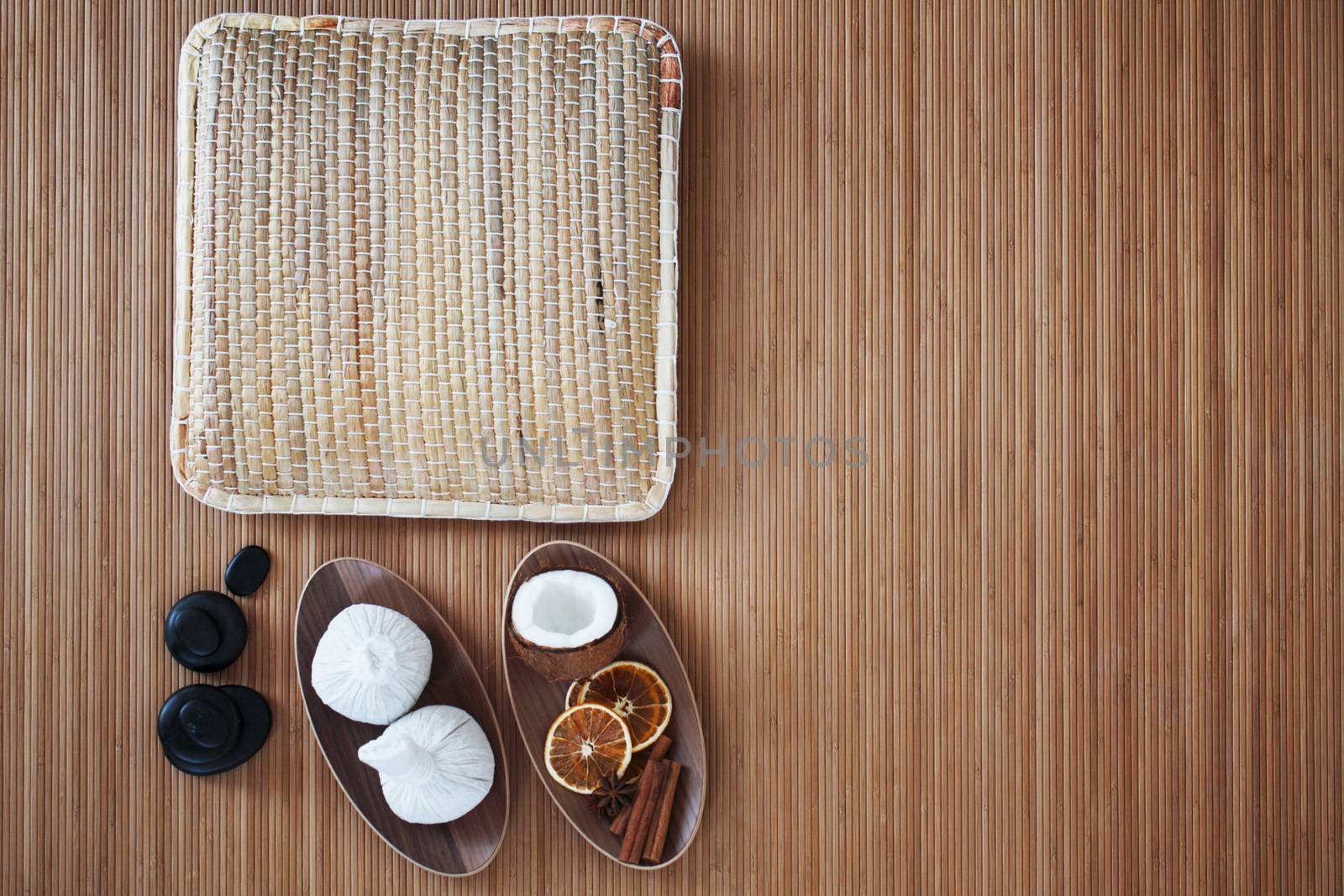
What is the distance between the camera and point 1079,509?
0.80 m

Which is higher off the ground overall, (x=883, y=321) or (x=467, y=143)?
(x=467, y=143)

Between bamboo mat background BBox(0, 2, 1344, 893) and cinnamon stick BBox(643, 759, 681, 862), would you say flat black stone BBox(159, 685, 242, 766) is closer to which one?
bamboo mat background BBox(0, 2, 1344, 893)

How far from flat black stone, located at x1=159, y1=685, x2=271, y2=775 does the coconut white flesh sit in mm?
317

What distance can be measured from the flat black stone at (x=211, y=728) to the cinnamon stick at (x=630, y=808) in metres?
0.39

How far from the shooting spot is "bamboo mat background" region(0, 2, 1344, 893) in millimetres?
796

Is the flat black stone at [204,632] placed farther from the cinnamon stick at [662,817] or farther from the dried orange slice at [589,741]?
the cinnamon stick at [662,817]

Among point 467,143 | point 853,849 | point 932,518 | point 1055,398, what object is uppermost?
point 467,143

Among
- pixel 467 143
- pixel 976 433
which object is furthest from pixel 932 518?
pixel 467 143

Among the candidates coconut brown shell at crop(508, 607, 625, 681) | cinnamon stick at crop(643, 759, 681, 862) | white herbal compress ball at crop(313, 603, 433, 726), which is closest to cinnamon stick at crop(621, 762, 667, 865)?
cinnamon stick at crop(643, 759, 681, 862)

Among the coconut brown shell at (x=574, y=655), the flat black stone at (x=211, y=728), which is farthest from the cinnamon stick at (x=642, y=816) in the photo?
the flat black stone at (x=211, y=728)

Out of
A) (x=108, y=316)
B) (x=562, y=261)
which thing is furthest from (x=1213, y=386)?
(x=108, y=316)

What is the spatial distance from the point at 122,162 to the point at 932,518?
983mm

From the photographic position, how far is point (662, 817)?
756mm

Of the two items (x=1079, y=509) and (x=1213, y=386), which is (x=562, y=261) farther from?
(x=1213, y=386)
